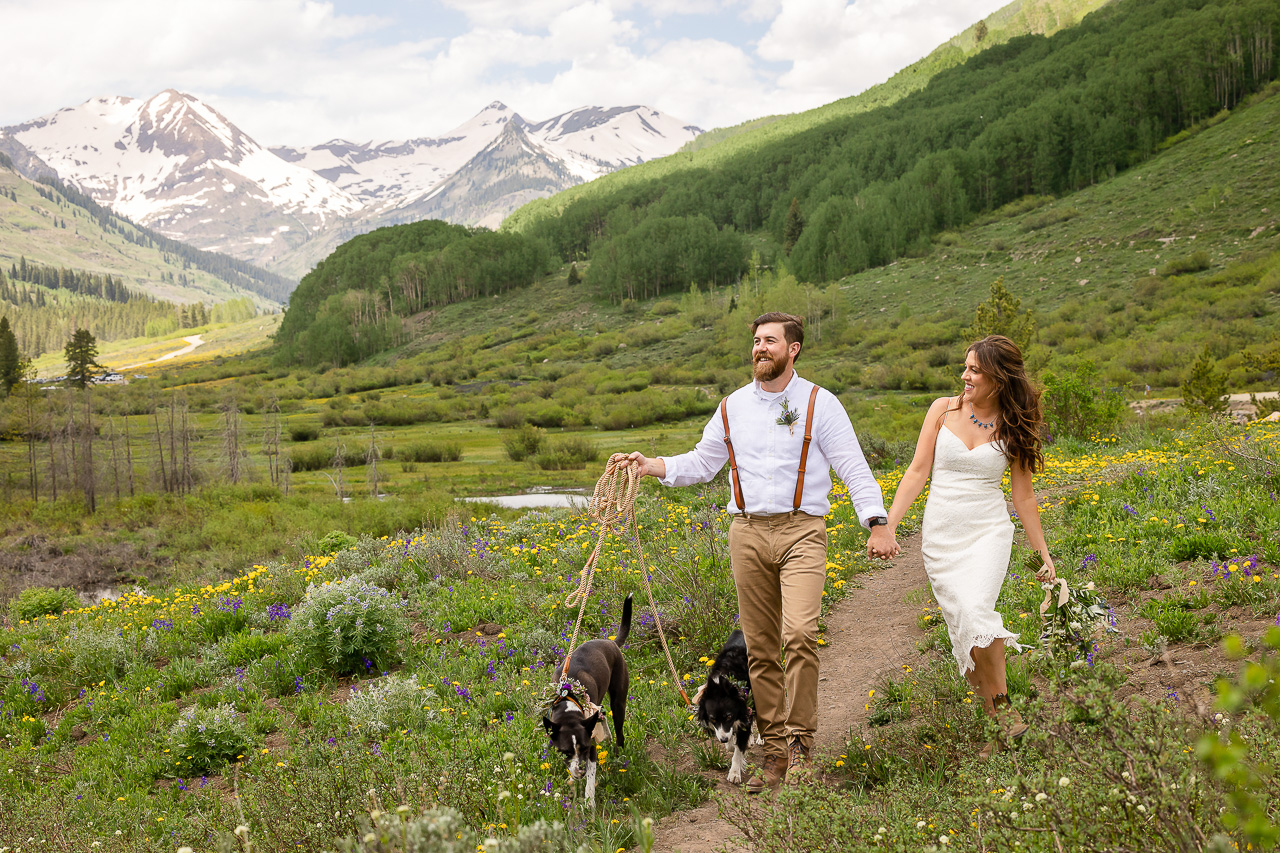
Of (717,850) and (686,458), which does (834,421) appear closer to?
(686,458)

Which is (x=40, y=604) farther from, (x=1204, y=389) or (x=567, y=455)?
(x=567, y=455)

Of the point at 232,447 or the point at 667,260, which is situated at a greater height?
the point at 667,260

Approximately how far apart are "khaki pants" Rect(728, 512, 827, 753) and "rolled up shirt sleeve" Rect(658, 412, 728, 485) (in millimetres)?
413

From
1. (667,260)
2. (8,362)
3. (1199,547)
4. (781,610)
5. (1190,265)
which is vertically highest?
(667,260)

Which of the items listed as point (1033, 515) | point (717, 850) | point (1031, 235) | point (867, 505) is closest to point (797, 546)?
point (867, 505)

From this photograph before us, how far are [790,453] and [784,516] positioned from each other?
39 centimetres

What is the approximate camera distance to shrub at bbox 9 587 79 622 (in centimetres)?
1200

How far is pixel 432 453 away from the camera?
40312 millimetres

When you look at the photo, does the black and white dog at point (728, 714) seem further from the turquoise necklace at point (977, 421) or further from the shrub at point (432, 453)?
the shrub at point (432, 453)

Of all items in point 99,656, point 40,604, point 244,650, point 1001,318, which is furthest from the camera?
point 1001,318

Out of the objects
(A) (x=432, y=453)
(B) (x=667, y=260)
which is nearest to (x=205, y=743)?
(A) (x=432, y=453)

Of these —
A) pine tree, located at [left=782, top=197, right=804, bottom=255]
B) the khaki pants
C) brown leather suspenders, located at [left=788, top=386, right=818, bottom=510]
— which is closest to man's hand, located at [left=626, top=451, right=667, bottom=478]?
the khaki pants

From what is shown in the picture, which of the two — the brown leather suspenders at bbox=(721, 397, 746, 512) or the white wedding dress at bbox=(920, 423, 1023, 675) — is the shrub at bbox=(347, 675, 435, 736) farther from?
the white wedding dress at bbox=(920, 423, 1023, 675)

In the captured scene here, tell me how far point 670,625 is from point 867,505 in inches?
135
